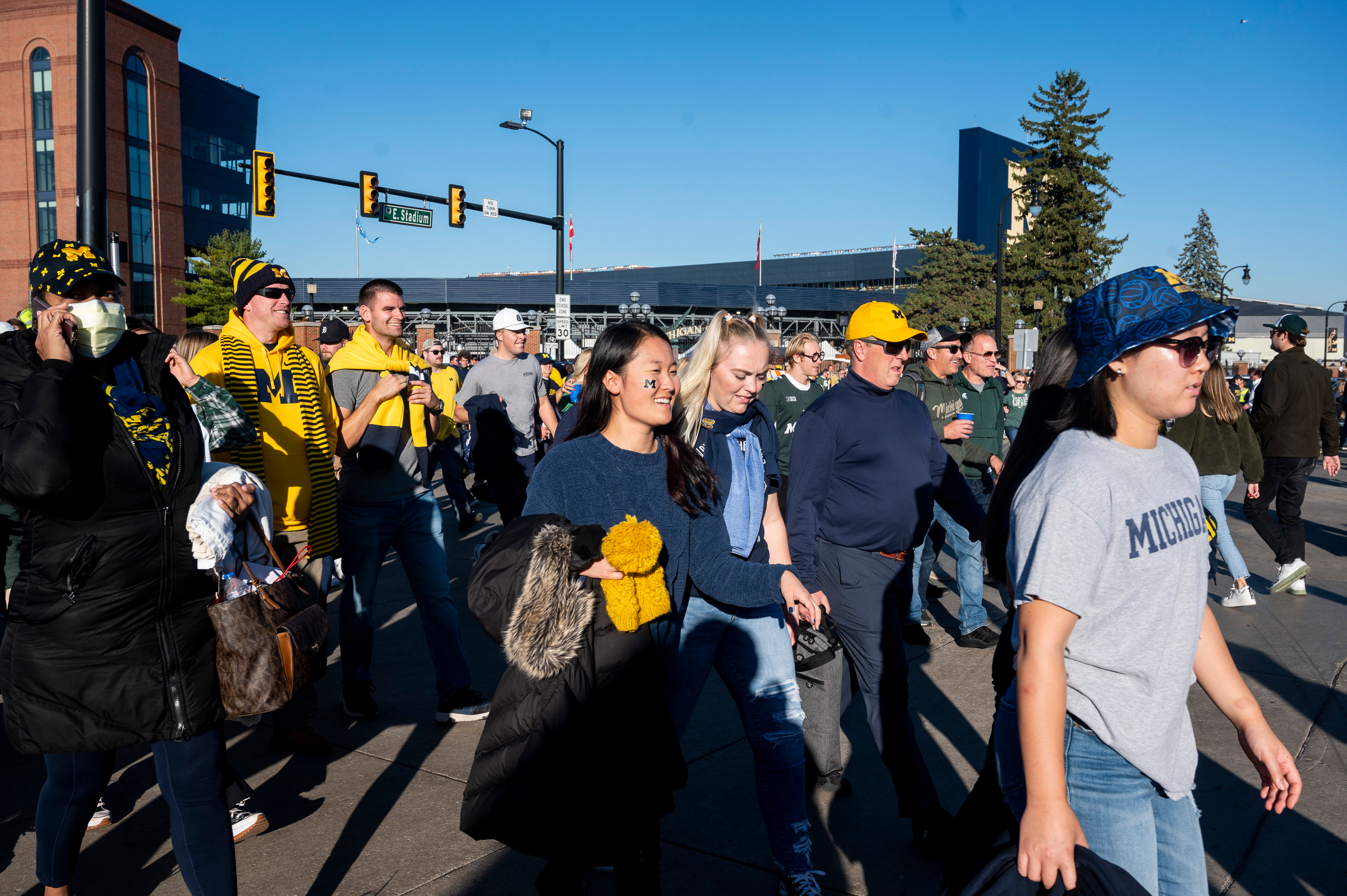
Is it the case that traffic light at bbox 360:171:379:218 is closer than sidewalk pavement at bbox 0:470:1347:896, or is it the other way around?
sidewalk pavement at bbox 0:470:1347:896

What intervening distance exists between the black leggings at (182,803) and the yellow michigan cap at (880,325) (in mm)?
2837

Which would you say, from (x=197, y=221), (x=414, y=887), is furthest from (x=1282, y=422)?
(x=197, y=221)

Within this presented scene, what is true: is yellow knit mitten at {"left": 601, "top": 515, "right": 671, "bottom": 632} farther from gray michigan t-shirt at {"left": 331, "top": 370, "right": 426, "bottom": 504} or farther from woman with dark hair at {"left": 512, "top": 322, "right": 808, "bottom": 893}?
gray michigan t-shirt at {"left": 331, "top": 370, "right": 426, "bottom": 504}

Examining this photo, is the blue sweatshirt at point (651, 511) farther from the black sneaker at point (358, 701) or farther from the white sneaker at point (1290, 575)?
the white sneaker at point (1290, 575)

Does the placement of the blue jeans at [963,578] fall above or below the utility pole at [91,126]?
below

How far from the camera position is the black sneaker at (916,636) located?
6.29m

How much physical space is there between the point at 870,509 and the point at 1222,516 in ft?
16.0

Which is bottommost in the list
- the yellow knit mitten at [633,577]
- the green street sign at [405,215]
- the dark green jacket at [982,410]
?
the yellow knit mitten at [633,577]

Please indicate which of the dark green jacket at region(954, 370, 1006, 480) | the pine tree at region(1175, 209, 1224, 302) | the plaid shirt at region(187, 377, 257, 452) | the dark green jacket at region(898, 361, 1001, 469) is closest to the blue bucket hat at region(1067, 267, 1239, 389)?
the plaid shirt at region(187, 377, 257, 452)

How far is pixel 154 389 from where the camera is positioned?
275 centimetres

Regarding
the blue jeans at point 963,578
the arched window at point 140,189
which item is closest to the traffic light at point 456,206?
the blue jeans at point 963,578

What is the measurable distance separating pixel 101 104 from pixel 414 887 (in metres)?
4.47

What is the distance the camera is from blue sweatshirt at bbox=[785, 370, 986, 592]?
385 cm

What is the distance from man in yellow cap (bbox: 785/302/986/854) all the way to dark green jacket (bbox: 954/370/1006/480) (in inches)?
131
